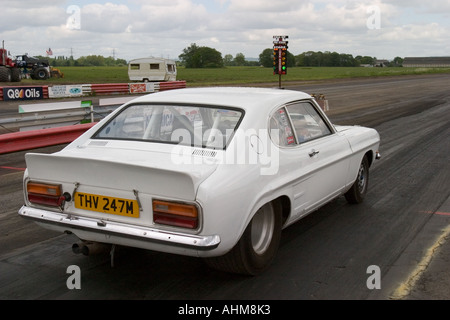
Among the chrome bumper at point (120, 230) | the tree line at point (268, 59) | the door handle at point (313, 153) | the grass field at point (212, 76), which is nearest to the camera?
the chrome bumper at point (120, 230)

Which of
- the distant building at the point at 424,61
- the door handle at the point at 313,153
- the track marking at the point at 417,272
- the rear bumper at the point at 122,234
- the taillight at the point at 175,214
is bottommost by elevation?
the track marking at the point at 417,272

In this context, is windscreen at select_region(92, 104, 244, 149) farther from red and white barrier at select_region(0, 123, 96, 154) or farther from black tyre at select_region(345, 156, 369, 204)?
red and white barrier at select_region(0, 123, 96, 154)

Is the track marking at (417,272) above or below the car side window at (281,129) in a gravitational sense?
below

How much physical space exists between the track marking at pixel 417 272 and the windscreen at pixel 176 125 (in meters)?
1.67

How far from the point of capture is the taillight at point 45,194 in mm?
3709

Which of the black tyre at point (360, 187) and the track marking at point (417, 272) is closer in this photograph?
the track marking at point (417, 272)

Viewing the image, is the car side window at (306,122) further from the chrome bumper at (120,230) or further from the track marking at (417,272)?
the chrome bumper at (120,230)

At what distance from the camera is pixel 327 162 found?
A: 4.82 metres

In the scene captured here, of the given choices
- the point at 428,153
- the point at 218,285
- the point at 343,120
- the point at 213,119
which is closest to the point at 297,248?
the point at 218,285

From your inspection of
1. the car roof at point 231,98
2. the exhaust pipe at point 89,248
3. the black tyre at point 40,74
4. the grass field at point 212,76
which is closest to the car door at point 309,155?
the car roof at point 231,98

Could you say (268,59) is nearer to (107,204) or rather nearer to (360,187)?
(360,187)

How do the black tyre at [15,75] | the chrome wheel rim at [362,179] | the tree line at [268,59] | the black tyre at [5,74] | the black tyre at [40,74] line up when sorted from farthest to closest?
the tree line at [268,59]
the black tyre at [40,74]
the black tyre at [15,75]
the black tyre at [5,74]
the chrome wheel rim at [362,179]
